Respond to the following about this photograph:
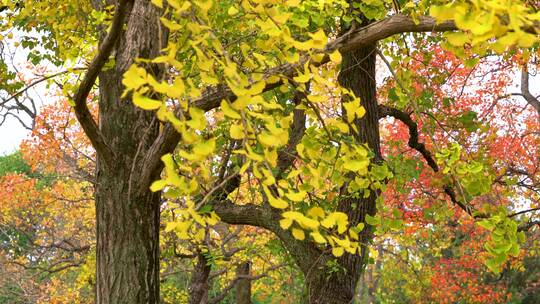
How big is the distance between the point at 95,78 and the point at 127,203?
4.36ft

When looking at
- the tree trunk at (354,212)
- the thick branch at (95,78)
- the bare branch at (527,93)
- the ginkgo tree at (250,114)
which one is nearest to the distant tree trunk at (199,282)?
the ginkgo tree at (250,114)

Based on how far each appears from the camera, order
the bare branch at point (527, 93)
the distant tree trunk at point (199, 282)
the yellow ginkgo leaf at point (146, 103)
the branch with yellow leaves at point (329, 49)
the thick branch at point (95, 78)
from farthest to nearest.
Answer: the bare branch at point (527, 93) < the distant tree trunk at point (199, 282) < the branch with yellow leaves at point (329, 49) < the thick branch at point (95, 78) < the yellow ginkgo leaf at point (146, 103)

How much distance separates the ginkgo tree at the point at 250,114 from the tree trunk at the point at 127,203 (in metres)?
0.01

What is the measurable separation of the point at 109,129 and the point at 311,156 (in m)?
2.83

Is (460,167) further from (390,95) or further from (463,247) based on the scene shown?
(463,247)

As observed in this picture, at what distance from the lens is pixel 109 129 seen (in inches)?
236

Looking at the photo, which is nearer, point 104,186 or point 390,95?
point 104,186

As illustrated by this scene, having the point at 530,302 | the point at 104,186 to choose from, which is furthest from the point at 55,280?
the point at 104,186

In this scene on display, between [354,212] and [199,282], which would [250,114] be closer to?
[354,212]

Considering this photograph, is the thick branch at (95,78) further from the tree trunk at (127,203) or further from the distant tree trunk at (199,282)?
the distant tree trunk at (199,282)

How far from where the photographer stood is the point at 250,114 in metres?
3.04

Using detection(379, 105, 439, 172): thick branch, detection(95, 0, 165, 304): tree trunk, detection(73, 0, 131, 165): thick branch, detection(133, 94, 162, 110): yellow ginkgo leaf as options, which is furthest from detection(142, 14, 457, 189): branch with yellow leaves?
detection(379, 105, 439, 172): thick branch

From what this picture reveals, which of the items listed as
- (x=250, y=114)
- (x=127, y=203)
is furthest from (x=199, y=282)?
(x=250, y=114)

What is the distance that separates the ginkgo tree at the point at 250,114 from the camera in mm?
2705
